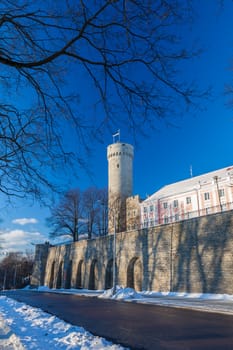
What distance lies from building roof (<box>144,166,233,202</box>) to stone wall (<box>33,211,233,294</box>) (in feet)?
53.0

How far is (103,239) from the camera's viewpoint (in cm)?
3584

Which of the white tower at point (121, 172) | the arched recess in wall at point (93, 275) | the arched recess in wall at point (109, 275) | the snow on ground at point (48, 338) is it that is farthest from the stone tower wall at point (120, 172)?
the snow on ground at point (48, 338)

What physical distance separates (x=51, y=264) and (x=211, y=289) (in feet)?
114

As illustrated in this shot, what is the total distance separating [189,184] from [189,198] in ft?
12.1

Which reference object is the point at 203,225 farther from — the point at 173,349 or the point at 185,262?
the point at 173,349

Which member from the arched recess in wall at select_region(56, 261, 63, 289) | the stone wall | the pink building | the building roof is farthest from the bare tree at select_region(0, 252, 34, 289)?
the stone wall

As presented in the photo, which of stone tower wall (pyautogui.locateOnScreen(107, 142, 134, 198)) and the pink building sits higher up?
stone tower wall (pyautogui.locateOnScreen(107, 142, 134, 198))

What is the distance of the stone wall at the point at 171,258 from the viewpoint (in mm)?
21047

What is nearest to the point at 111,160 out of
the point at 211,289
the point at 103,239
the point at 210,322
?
the point at 103,239

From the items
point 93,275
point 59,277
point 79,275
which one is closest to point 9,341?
point 93,275

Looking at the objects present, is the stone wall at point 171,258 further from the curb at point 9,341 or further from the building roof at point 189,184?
the curb at point 9,341

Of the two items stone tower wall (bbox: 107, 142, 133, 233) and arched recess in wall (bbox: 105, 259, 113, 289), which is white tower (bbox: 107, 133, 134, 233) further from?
arched recess in wall (bbox: 105, 259, 113, 289)

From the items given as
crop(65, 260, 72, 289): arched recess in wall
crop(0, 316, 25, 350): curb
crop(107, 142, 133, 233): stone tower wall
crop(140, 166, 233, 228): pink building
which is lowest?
crop(0, 316, 25, 350): curb

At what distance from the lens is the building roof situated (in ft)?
141
